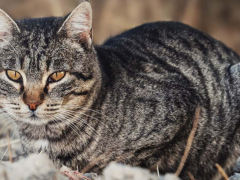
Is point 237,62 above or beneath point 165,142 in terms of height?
above

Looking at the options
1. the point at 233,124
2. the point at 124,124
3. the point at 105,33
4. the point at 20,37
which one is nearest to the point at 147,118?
the point at 124,124

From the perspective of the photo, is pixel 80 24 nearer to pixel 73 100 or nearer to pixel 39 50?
pixel 39 50

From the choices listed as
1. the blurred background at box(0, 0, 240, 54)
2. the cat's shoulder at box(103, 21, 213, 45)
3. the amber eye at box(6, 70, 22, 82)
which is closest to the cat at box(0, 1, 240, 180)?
Answer: the amber eye at box(6, 70, 22, 82)

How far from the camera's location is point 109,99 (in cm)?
358

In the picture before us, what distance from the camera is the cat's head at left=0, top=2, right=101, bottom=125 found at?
3.16 metres

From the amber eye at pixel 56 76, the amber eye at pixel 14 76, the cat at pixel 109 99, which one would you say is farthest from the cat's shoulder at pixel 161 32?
the amber eye at pixel 14 76

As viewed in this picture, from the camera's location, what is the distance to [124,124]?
3531 mm

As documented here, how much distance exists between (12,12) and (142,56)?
5.62 m

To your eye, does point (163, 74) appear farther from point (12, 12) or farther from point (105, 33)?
Result: point (12, 12)

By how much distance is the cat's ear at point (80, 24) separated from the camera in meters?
3.35

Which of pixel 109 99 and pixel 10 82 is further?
pixel 109 99

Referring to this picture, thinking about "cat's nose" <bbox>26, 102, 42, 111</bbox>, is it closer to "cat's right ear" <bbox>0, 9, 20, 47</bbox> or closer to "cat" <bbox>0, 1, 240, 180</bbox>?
"cat" <bbox>0, 1, 240, 180</bbox>

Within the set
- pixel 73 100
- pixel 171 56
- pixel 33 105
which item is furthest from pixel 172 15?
pixel 33 105

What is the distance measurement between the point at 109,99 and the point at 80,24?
2.17 ft
